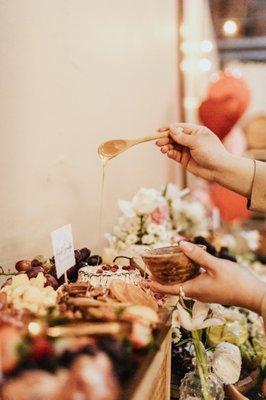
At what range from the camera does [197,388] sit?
5.36 feet

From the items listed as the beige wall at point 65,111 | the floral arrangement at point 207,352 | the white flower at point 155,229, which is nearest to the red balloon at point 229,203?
the beige wall at point 65,111

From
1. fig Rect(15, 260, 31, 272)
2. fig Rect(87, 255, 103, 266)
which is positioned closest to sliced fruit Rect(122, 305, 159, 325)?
fig Rect(15, 260, 31, 272)

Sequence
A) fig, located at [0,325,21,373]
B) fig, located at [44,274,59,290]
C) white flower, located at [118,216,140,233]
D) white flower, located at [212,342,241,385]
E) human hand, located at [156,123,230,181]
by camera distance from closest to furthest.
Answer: fig, located at [0,325,21,373], fig, located at [44,274,59,290], white flower, located at [212,342,241,385], human hand, located at [156,123,230,181], white flower, located at [118,216,140,233]

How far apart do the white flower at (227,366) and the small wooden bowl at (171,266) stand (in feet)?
1.50

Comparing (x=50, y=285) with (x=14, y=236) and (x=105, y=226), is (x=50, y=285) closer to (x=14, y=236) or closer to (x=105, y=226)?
(x=14, y=236)

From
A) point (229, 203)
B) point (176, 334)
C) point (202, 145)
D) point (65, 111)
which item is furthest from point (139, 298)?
point (229, 203)

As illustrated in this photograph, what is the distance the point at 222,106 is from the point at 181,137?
121 inches

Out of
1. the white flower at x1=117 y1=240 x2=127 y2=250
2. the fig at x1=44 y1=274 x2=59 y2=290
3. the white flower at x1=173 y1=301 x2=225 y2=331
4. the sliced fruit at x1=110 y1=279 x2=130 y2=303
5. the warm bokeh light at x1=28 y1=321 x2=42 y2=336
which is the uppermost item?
the warm bokeh light at x1=28 y1=321 x2=42 y2=336

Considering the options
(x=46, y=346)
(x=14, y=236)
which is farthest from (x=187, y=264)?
(x=14, y=236)

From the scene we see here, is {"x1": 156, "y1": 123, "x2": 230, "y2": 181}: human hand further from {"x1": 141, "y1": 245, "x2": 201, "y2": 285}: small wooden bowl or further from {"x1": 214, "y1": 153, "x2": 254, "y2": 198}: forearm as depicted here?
{"x1": 141, "y1": 245, "x2": 201, "y2": 285}: small wooden bowl

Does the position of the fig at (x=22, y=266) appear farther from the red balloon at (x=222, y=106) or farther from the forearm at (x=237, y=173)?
the red balloon at (x=222, y=106)

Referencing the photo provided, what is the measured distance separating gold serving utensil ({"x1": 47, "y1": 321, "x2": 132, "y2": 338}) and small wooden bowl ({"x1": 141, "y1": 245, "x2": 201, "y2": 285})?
35cm

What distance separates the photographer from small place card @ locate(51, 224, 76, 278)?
1477 mm

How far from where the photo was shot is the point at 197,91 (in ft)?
21.5
